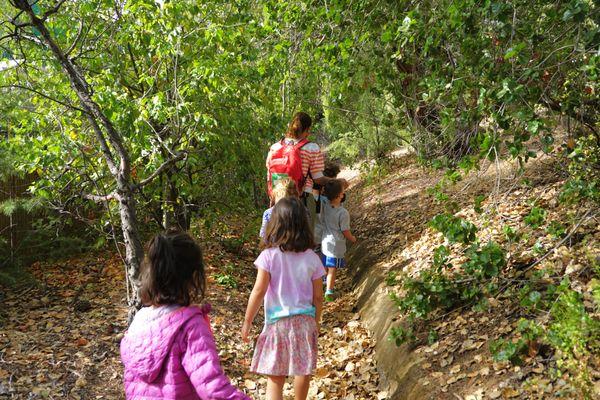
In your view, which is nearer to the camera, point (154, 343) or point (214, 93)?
point (154, 343)

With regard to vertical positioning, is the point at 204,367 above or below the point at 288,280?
above

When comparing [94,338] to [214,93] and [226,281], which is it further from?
[214,93]

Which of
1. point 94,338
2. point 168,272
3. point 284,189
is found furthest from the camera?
point 284,189

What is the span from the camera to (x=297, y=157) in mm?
6164

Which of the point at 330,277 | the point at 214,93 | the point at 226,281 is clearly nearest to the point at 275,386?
the point at 330,277

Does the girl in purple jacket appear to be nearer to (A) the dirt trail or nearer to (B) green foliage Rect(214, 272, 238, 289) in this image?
(A) the dirt trail

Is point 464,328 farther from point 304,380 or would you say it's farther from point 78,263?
point 78,263

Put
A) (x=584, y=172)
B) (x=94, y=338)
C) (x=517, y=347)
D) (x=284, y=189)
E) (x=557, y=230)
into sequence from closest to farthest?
(x=517, y=347) → (x=557, y=230) → (x=584, y=172) → (x=94, y=338) → (x=284, y=189)

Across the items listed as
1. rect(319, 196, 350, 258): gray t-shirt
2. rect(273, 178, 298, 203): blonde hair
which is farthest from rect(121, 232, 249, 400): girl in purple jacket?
rect(319, 196, 350, 258): gray t-shirt

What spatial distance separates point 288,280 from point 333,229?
3.25 metres

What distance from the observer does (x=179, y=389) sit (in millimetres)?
2416

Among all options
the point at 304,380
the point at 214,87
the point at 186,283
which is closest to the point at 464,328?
the point at 304,380

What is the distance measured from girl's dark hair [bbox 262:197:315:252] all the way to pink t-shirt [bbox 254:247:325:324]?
7cm

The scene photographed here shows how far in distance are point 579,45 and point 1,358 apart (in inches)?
214
